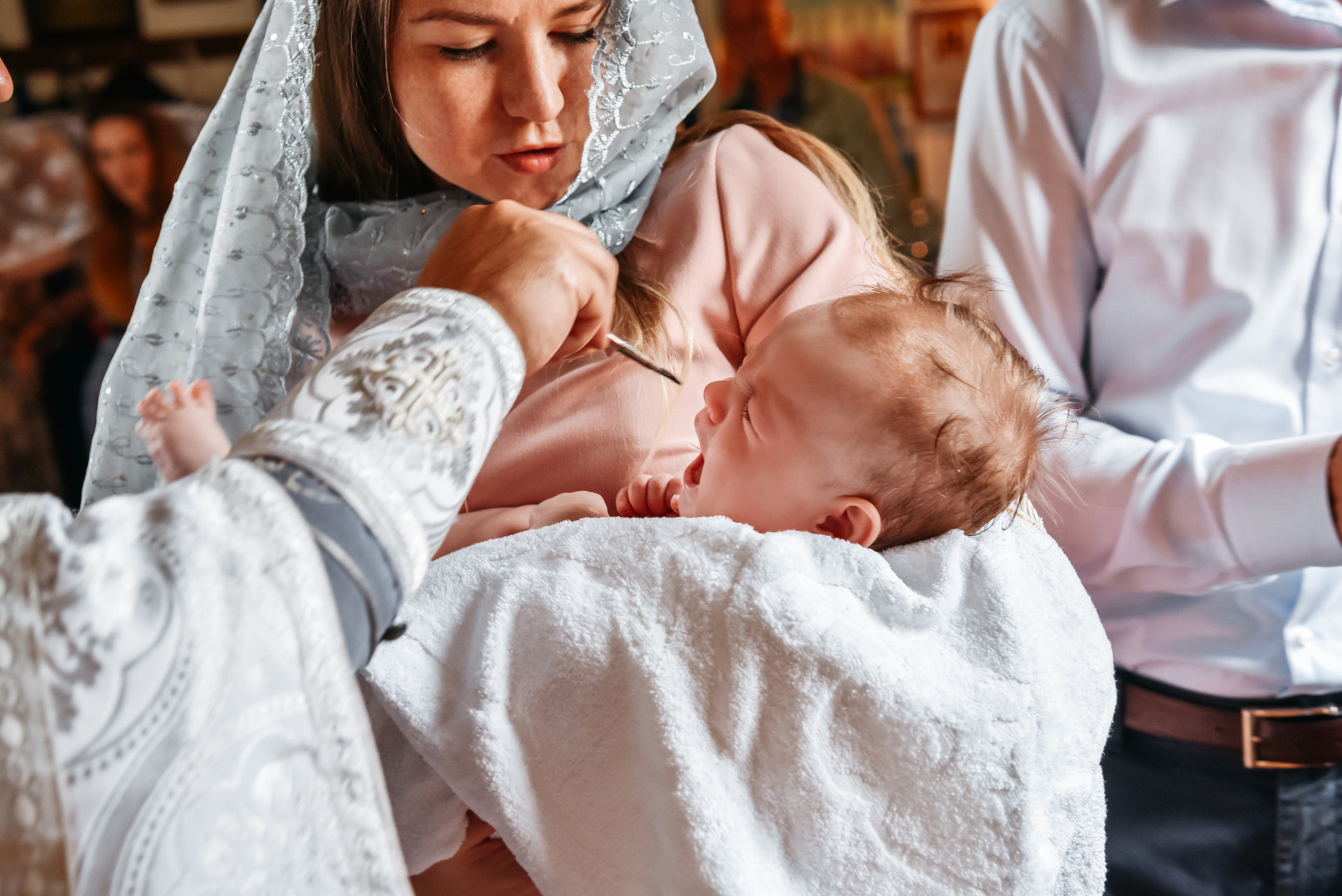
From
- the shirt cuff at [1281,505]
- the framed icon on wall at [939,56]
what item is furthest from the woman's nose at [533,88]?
the framed icon on wall at [939,56]

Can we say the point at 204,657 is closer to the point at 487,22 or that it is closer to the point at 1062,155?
the point at 487,22

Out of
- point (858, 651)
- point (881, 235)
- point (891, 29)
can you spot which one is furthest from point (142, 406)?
point (891, 29)

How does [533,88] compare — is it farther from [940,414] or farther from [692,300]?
[940,414]

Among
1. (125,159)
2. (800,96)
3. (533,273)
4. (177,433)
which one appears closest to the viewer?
(533,273)

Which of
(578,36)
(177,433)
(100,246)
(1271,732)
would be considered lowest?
(1271,732)

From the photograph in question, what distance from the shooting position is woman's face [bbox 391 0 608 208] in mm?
1011

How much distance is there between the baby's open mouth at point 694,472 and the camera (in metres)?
1.03

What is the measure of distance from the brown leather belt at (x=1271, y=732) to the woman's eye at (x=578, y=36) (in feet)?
3.68

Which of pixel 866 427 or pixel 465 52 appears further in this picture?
pixel 465 52

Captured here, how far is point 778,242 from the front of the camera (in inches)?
46.2

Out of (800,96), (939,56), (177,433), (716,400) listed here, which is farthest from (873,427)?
(939,56)

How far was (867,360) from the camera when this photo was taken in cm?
92

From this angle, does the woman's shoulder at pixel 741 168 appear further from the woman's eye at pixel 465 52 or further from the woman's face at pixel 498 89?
the woman's eye at pixel 465 52

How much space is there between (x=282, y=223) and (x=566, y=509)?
424 mm
